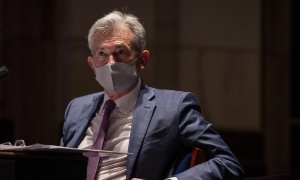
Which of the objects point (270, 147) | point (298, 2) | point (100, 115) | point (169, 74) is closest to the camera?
point (100, 115)

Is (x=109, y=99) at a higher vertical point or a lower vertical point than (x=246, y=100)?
higher

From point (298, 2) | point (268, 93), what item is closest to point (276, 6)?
point (298, 2)

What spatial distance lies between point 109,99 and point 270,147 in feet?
13.0

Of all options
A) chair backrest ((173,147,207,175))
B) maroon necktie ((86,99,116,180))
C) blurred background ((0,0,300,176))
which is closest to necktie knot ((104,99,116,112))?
maroon necktie ((86,99,116,180))

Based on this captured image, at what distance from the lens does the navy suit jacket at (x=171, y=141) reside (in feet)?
8.83

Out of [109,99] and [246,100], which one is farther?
[246,100]

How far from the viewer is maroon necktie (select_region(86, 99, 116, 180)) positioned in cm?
278

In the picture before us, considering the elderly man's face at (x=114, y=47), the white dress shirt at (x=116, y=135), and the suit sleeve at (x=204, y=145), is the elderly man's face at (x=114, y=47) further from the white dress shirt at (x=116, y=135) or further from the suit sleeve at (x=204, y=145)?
the suit sleeve at (x=204, y=145)

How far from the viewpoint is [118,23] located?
289cm

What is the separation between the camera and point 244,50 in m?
7.34

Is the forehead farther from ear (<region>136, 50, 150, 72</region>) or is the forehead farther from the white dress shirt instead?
the white dress shirt

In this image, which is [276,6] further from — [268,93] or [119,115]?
[119,115]

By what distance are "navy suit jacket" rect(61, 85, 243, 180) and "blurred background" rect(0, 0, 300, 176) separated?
3857mm

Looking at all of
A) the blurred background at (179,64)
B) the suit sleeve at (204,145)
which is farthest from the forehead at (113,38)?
the blurred background at (179,64)
